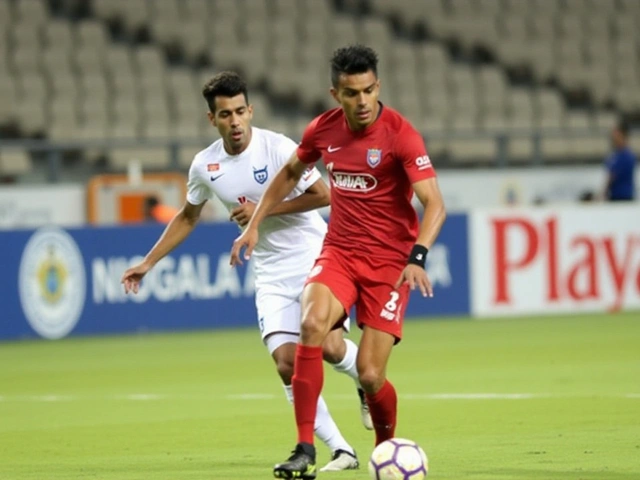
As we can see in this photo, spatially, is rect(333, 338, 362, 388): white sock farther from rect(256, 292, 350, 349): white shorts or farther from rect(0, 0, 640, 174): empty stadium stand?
rect(0, 0, 640, 174): empty stadium stand

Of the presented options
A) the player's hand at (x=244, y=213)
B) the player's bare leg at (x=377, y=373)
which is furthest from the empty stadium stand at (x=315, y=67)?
the player's bare leg at (x=377, y=373)

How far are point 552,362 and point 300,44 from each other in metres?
12.7

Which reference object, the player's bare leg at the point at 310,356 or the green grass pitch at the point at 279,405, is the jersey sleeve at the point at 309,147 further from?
the green grass pitch at the point at 279,405

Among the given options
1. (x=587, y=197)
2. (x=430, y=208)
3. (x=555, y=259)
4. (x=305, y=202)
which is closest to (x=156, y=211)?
(x=555, y=259)

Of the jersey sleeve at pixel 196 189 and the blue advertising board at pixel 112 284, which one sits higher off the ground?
the jersey sleeve at pixel 196 189

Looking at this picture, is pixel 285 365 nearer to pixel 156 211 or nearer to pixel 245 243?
pixel 245 243

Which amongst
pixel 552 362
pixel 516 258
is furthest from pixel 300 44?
pixel 552 362

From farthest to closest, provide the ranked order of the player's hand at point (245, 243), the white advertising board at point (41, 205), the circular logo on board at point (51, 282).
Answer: the white advertising board at point (41, 205)
the circular logo on board at point (51, 282)
the player's hand at point (245, 243)

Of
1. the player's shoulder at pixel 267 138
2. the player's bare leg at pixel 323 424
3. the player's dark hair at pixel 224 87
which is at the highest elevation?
the player's dark hair at pixel 224 87

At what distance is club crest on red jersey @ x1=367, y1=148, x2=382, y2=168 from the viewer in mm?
7734

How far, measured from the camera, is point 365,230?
25.9ft

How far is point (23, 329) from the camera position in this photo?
17906 mm

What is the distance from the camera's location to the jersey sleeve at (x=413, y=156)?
7.57 metres

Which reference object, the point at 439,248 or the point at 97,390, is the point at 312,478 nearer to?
the point at 97,390
